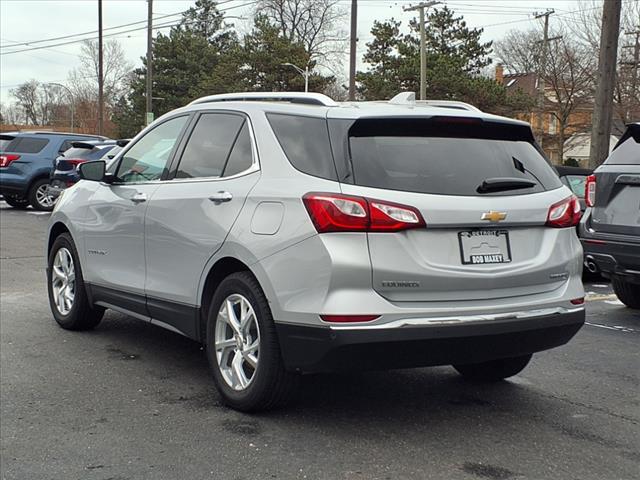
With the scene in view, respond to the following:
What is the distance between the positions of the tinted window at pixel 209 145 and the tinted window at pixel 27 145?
14.2m

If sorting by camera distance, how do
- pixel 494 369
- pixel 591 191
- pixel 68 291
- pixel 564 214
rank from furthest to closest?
pixel 591 191
pixel 68 291
pixel 494 369
pixel 564 214

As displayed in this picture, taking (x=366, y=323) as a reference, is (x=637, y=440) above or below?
below

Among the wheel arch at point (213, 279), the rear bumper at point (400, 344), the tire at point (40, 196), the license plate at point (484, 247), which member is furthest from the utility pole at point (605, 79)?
the tire at point (40, 196)

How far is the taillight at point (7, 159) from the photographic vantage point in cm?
1784

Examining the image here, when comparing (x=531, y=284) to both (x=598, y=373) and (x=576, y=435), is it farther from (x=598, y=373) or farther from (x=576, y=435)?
(x=598, y=373)

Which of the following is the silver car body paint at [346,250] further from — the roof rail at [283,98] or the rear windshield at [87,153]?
the rear windshield at [87,153]

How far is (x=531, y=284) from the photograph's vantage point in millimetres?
4176

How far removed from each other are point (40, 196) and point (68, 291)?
1253cm

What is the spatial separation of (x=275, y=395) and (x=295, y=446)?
373mm

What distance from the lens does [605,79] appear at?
14312mm

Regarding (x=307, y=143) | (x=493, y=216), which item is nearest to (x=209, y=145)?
(x=307, y=143)

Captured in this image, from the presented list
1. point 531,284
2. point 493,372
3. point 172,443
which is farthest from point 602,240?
point 172,443

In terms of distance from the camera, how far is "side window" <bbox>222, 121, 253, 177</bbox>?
453cm

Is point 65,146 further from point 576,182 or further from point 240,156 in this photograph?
point 240,156
